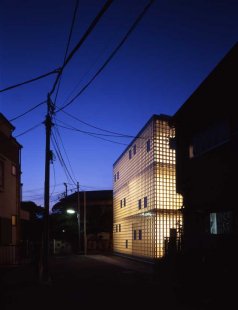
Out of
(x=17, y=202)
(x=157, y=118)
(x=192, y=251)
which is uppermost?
(x=157, y=118)

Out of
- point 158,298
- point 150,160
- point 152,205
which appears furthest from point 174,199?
point 158,298

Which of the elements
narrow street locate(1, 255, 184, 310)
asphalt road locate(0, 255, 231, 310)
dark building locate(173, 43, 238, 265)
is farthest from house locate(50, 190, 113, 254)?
dark building locate(173, 43, 238, 265)

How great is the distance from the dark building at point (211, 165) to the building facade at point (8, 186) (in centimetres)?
937

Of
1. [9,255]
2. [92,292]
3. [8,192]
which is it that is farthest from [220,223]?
[8,192]

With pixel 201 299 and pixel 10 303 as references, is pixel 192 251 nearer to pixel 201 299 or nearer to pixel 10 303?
pixel 201 299

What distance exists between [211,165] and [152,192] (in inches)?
354

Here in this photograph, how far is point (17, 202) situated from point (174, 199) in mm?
9811

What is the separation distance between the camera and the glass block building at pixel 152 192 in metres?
22.4

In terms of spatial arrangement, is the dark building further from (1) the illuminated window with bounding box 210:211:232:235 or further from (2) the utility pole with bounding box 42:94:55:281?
(2) the utility pole with bounding box 42:94:55:281

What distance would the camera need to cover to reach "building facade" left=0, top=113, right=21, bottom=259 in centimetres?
1904

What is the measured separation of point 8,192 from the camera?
20125 millimetres

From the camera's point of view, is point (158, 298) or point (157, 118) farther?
point (157, 118)

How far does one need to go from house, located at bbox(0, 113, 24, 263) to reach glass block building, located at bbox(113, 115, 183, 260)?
27.1 ft

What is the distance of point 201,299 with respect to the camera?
35.7 ft
